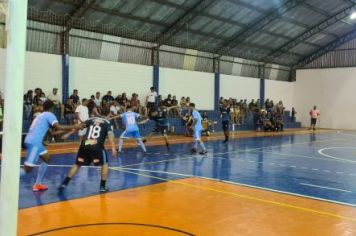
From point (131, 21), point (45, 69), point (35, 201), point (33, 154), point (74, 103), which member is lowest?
point (35, 201)

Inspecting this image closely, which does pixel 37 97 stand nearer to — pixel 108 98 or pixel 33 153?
pixel 108 98

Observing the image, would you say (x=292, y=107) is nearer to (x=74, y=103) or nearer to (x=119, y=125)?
(x=119, y=125)

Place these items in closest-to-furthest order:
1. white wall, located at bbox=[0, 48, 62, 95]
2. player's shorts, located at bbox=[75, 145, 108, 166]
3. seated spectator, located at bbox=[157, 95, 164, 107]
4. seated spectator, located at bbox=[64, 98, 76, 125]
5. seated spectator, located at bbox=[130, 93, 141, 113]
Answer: player's shorts, located at bbox=[75, 145, 108, 166], seated spectator, located at bbox=[64, 98, 76, 125], white wall, located at bbox=[0, 48, 62, 95], seated spectator, located at bbox=[130, 93, 141, 113], seated spectator, located at bbox=[157, 95, 164, 107]

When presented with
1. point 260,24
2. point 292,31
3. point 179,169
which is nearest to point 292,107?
point 292,31

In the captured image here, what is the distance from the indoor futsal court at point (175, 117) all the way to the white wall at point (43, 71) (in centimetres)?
6

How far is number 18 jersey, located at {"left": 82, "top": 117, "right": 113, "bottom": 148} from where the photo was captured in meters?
8.36

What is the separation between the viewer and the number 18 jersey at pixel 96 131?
8.36 m

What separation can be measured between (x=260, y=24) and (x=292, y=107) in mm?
13011

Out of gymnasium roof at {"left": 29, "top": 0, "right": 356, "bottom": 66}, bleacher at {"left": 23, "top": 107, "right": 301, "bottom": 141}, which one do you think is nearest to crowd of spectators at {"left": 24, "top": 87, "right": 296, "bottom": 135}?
bleacher at {"left": 23, "top": 107, "right": 301, "bottom": 141}

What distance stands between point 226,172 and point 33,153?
17.4 ft

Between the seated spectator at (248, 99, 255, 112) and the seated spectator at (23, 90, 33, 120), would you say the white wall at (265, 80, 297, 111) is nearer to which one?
the seated spectator at (248, 99, 255, 112)

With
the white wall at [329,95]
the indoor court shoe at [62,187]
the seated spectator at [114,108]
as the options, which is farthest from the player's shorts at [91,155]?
the white wall at [329,95]

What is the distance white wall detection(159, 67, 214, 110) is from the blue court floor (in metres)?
9.81

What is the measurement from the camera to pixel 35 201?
7.48m
